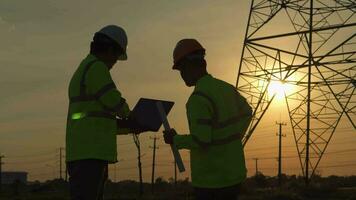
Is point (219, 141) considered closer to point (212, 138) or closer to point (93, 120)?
point (212, 138)

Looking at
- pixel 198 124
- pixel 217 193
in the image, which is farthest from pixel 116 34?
pixel 217 193

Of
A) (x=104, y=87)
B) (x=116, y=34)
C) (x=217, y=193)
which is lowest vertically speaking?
A: (x=217, y=193)

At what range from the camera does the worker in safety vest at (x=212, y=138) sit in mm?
5605

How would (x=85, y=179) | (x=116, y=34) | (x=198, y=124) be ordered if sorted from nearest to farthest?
1. (x=198, y=124)
2. (x=85, y=179)
3. (x=116, y=34)

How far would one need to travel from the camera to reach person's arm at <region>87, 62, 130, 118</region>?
6.05 metres

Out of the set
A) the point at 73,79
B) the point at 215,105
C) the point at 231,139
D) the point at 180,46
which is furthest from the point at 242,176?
the point at 73,79

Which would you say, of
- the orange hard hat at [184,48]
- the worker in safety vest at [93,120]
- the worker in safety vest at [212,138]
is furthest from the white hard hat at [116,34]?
the worker in safety vest at [212,138]

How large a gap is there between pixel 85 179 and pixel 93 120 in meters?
0.57

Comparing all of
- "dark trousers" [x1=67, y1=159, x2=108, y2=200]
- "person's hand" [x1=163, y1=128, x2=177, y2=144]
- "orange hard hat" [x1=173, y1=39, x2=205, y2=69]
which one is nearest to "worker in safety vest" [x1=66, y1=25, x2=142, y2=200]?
"dark trousers" [x1=67, y1=159, x2=108, y2=200]

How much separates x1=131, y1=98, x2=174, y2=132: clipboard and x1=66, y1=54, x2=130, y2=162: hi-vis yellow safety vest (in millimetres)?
377

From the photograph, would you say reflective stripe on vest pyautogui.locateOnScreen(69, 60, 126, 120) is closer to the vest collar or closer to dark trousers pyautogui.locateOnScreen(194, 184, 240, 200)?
the vest collar

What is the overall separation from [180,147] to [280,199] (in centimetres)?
1825

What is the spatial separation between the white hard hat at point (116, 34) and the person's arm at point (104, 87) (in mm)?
313

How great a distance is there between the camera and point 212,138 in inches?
223
